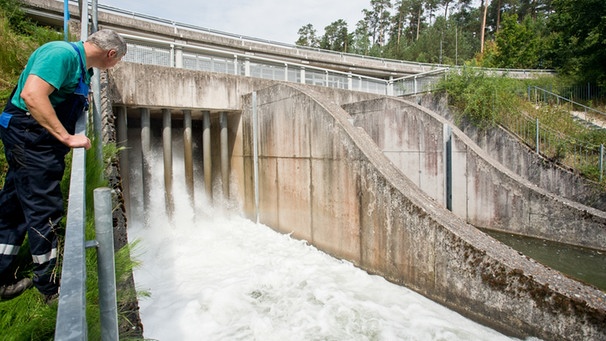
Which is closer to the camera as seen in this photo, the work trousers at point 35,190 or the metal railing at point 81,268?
the metal railing at point 81,268

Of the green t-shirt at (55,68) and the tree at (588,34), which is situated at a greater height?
the tree at (588,34)

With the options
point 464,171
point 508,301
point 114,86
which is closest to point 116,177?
point 114,86

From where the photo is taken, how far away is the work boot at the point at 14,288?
228cm

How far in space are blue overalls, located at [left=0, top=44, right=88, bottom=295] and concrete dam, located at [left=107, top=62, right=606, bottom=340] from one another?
15.8ft

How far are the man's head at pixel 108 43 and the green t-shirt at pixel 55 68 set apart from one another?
0.39ft

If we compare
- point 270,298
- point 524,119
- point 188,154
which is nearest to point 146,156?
point 188,154

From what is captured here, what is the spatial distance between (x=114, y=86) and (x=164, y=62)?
6.27 feet

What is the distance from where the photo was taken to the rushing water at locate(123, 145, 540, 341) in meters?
4.73

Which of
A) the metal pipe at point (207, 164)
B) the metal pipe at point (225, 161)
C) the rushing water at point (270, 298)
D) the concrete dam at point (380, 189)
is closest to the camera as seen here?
the concrete dam at point (380, 189)

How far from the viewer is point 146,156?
30.5 ft

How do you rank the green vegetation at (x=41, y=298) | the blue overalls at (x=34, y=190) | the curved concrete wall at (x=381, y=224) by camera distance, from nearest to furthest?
the green vegetation at (x=41, y=298) < the blue overalls at (x=34, y=190) < the curved concrete wall at (x=381, y=224)

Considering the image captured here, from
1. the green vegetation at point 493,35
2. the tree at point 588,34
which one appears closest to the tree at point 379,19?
the green vegetation at point 493,35

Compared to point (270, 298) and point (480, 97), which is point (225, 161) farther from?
point (480, 97)

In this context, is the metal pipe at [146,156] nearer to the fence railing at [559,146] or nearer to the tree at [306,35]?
the fence railing at [559,146]
